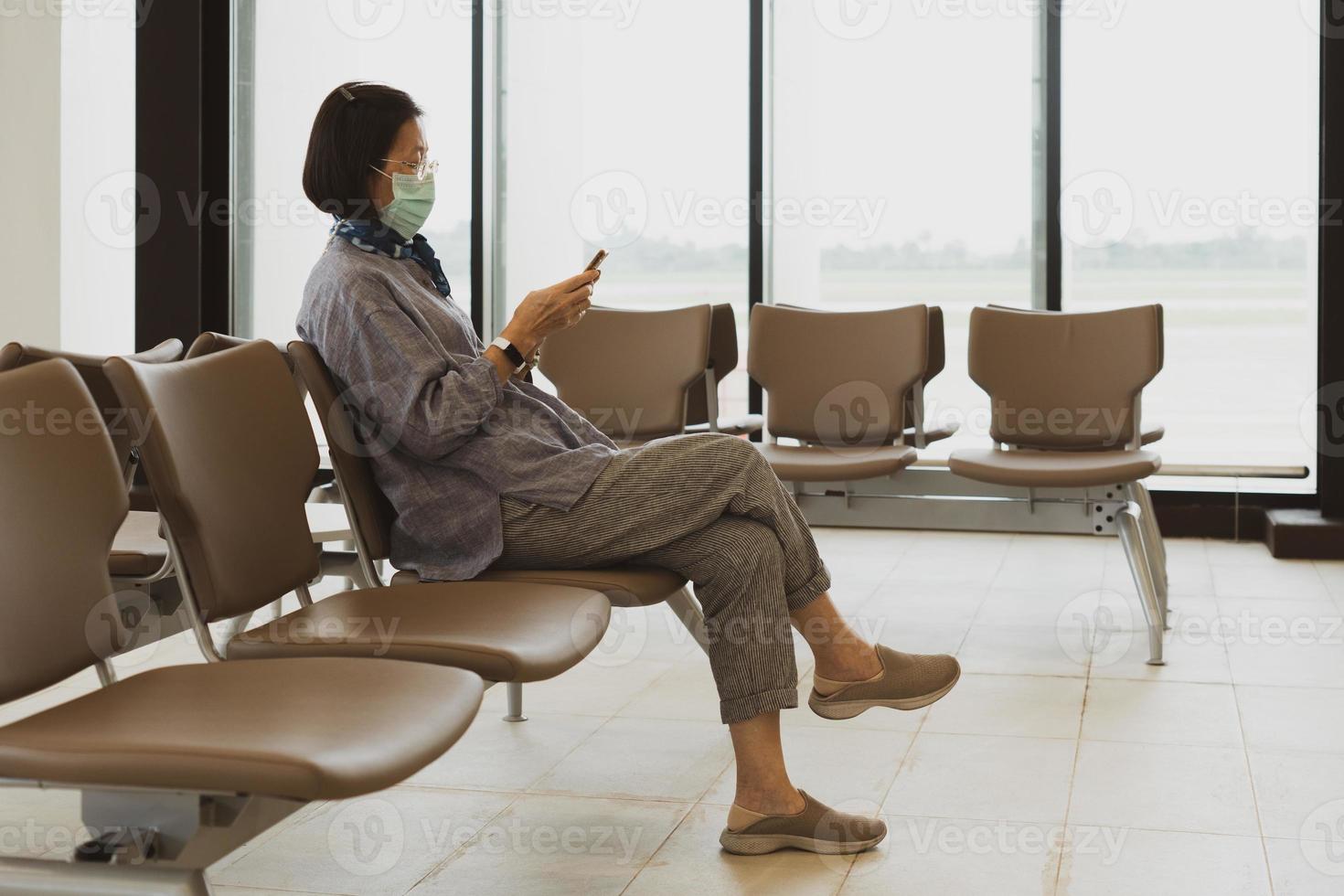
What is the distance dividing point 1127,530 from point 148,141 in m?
4.44

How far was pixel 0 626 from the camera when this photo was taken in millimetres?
1335

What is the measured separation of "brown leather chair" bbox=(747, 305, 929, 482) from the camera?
4008 mm

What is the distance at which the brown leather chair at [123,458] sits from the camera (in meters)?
2.06

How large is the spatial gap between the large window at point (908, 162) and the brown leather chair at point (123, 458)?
3.52 meters

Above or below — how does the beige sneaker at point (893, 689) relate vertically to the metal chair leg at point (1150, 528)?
below

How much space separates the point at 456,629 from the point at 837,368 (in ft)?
8.45

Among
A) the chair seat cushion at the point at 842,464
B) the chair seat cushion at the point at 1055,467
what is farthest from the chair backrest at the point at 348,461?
the chair seat cushion at the point at 1055,467

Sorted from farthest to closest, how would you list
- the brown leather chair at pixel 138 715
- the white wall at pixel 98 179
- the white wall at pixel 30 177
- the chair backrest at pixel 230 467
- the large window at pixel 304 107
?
1. the large window at pixel 304 107
2. the white wall at pixel 98 179
3. the white wall at pixel 30 177
4. the chair backrest at pixel 230 467
5. the brown leather chair at pixel 138 715

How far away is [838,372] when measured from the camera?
4.10m

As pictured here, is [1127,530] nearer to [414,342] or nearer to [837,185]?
[414,342]

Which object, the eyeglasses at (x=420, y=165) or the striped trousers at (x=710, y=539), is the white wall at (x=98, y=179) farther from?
the striped trousers at (x=710, y=539)

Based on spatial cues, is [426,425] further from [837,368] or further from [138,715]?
[837,368]

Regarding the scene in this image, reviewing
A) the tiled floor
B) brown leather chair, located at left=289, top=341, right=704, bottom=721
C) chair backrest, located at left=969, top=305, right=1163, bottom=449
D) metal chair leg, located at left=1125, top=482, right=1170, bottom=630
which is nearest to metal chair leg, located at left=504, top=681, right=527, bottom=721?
the tiled floor

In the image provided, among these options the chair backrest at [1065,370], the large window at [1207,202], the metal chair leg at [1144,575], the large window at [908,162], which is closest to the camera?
the metal chair leg at [1144,575]
